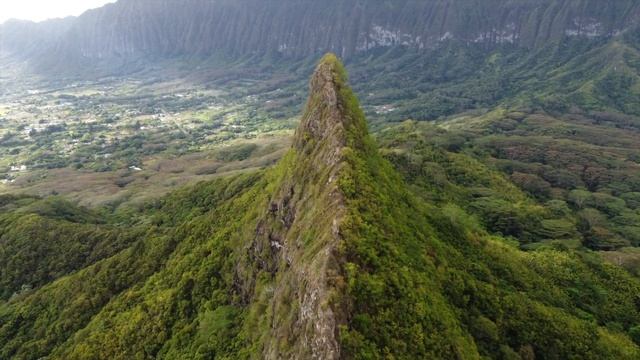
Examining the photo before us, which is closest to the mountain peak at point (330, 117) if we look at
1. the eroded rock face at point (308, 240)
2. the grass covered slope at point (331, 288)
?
the eroded rock face at point (308, 240)

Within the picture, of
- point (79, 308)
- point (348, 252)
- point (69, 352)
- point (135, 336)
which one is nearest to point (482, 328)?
point (348, 252)

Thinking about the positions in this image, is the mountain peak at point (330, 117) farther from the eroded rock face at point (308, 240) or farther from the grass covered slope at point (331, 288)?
the grass covered slope at point (331, 288)

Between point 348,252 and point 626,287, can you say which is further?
point 626,287

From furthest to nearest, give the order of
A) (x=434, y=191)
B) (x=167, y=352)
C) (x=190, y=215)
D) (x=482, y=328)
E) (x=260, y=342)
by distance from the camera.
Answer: (x=190, y=215), (x=434, y=191), (x=167, y=352), (x=482, y=328), (x=260, y=342)

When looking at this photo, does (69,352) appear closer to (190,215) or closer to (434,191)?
(190,215)

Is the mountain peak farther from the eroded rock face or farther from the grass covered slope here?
the grass covered slope

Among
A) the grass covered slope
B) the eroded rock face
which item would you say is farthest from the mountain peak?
the grass covered slope

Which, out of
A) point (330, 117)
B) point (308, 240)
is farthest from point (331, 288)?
point (330, 117)

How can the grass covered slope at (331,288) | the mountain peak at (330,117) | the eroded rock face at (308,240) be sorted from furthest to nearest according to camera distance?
the mountain peak at (330,117) < the grass covered slope at (331,288) < the eroded rock face at (308,240)

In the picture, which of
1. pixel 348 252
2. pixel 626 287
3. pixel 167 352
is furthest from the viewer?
pixel 626 287
